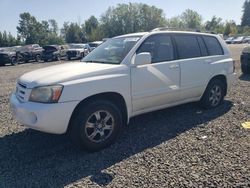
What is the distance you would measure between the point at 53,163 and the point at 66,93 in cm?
101

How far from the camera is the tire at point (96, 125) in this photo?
13.5 ft

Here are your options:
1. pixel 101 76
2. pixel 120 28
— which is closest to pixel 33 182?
pixel 101 76

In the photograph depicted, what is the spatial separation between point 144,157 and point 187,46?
2.70m

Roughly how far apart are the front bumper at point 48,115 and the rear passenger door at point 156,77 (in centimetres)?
121

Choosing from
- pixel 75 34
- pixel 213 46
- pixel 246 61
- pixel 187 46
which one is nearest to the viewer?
pixel 187 46

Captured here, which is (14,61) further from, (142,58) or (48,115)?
(48,115)

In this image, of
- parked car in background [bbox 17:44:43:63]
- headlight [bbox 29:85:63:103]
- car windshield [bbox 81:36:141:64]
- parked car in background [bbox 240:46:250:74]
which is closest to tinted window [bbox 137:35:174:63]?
car windshield [bbox 81:36:141:64]

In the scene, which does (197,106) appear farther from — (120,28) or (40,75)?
(120,28)

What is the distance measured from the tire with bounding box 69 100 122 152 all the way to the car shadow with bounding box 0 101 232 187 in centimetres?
16

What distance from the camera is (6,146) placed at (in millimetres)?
4641

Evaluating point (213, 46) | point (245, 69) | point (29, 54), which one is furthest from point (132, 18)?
point (213, 46)

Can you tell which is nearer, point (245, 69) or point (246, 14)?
point (245, 69)

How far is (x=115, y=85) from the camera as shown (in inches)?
174

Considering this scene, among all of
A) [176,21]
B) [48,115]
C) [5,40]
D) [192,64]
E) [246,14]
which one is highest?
[246,14]
